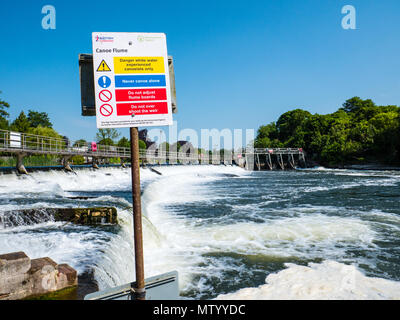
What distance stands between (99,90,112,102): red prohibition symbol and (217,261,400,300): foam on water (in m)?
3.43

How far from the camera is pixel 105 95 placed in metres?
2.17

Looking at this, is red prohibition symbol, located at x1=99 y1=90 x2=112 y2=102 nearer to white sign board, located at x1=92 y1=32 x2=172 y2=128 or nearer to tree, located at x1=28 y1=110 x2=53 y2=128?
white sign board, located at x1=92 y1=32 x2=172 y2=128

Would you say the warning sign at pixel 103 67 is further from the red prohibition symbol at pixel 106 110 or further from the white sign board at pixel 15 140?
the white sign board at pixel 15 140

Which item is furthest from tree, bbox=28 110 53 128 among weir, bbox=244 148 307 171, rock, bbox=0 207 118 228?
rock, bbox=0 207 118 228

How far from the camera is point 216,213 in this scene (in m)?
10.9

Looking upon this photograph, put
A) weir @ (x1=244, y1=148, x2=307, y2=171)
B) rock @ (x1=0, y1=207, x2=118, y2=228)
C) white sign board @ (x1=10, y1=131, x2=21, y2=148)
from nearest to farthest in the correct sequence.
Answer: rock @ (x1=0, y1=207, x2=118, y2=228) < white sign board @ (x1=10, y1=131, x2=21, y2=148) < weir @ (x1=244, y1=148, x2=307, y2=171)

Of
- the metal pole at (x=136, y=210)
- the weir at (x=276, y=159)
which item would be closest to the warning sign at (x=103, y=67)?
the metal pole at (x=136, y=210)

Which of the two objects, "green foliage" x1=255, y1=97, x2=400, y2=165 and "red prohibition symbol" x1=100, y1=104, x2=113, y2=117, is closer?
"red prohibition symbol" x1=100, y1=104, x2=113, y2=117

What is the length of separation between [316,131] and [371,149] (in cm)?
2295

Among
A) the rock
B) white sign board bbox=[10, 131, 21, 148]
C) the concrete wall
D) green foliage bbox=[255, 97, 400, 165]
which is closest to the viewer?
the concrete wall

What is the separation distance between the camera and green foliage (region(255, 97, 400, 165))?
5575cm

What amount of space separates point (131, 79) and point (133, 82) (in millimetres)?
30
